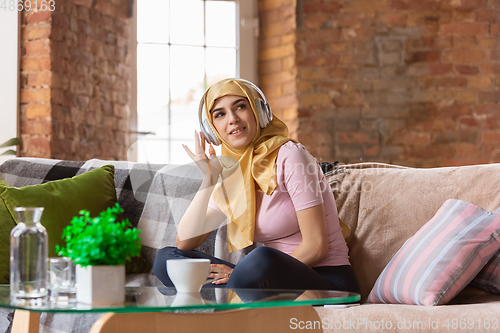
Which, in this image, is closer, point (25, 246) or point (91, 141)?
point (25, 246)

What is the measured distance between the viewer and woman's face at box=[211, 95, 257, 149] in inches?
67.4

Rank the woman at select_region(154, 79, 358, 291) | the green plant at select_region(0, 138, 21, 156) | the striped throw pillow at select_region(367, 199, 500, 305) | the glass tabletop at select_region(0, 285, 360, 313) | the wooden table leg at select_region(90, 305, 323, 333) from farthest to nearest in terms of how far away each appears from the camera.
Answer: the green plant at select_region(0, 138, 21, 156)
the woman at select_region(154, 79, 358, 291)
the striped throw pillow at select_region(367, 199, 500, 305)
the wooden table leg at select_region(90, 305, 323, 333)
the glass tabletop at select_region(0, 285, 360, 313)

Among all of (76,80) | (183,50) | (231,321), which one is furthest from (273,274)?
(183,50)

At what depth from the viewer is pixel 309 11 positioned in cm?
310

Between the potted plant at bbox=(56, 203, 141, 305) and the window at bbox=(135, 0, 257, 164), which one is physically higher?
the window at bbox=(135, 0, 257, 164)

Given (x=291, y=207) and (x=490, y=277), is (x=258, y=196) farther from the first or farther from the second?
(x=490, y=277)

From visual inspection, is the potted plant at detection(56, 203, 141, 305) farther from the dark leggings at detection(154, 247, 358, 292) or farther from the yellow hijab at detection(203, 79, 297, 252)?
the yellow hijab at detection(203, 79, 297, 252)

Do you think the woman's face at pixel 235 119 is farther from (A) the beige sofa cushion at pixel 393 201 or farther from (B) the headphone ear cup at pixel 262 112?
(A) the beige sofa cushion at pixel 393 201

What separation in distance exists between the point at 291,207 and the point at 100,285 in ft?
2.66

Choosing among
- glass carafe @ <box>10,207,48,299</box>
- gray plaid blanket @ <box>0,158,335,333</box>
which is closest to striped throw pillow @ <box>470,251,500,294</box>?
gray plaid blanket @ <box>0,158,335,333</box>

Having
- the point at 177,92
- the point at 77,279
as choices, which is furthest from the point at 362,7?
the point at 77,279

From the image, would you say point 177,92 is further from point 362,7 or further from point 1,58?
point 362,7

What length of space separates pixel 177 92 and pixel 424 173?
1850 millimetres

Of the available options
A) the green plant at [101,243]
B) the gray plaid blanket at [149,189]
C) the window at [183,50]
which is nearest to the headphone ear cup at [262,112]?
the gray plaid blanket at [149,189]
